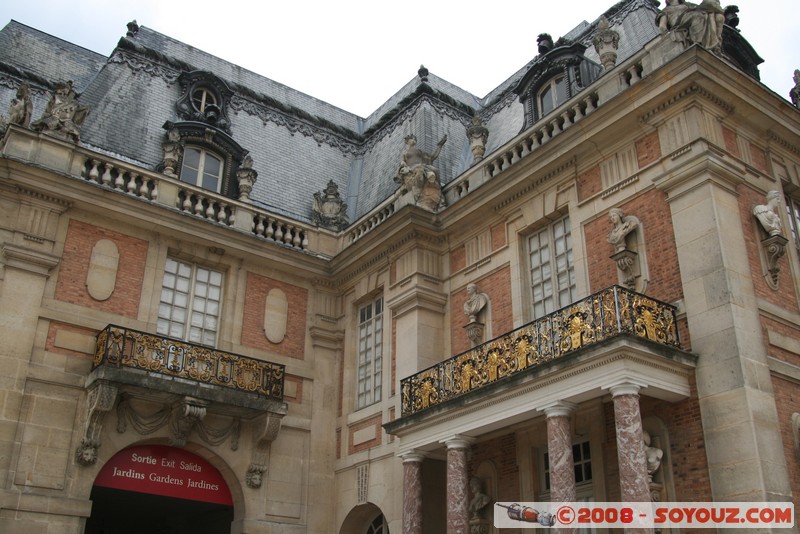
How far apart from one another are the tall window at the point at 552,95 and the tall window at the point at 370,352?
483 centimetres

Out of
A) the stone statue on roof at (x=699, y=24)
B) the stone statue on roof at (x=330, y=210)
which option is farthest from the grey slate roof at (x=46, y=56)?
the stone statue on roof at (x=699, y=24)

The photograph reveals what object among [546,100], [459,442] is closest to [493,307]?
[459,442]

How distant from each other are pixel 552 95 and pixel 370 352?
19.5 ft

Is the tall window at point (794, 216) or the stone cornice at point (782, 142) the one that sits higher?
the stone cornice at point (782, 142)

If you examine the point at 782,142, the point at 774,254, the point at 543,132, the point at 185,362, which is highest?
the point at 543,132

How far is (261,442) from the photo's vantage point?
15.3 metres

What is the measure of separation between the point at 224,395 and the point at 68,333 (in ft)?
9.26

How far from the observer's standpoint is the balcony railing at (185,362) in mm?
14020

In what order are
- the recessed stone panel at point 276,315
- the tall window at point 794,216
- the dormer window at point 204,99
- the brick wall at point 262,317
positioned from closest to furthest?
the tall window at point 794,216
the brick wall at point 262,317
the recessed stone panel at point 276,315
the dormer window at point 204,99

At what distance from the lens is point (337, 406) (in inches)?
654

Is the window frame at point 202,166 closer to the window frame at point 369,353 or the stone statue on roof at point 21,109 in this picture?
the stone statue on roof at point 21,109

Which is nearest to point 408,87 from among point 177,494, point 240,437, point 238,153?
point 238,153

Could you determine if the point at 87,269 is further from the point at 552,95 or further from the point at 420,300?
the point at 552,95

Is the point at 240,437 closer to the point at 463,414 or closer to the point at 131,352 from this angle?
the point at 131,352
